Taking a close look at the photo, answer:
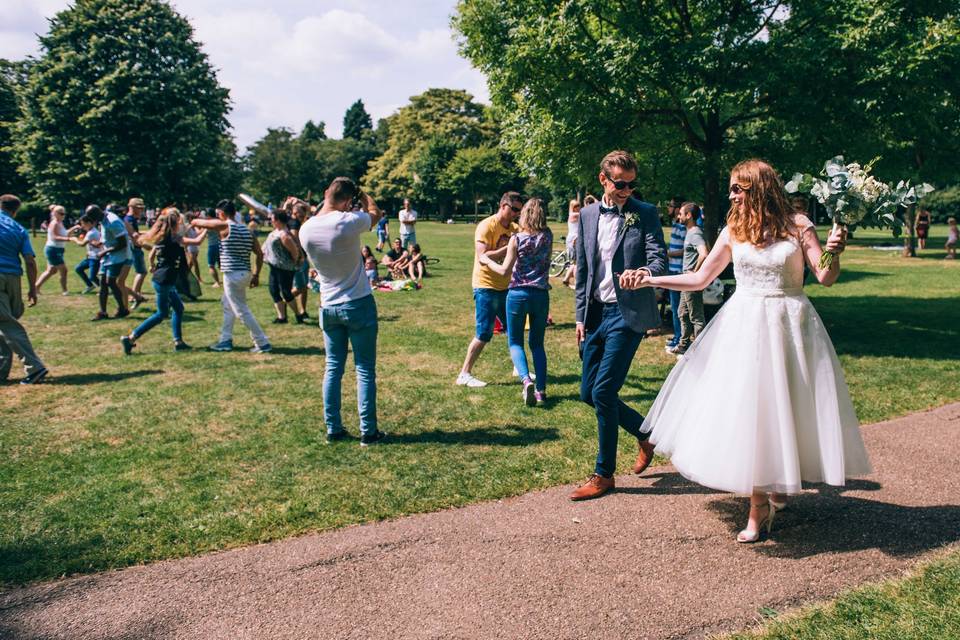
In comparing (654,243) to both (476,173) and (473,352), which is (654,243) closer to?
(473,352)

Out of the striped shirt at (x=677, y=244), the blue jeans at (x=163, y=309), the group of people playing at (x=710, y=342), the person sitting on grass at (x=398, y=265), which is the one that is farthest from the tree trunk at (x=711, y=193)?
the person sitting on grass at (x=398, y=265)

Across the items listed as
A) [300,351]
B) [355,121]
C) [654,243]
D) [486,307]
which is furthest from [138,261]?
[355,121]

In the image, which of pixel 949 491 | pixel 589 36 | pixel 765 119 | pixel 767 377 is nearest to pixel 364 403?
pixel 767 377

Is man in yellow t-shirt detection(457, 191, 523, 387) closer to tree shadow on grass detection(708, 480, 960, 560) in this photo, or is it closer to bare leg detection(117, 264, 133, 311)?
tree shadow on grass detection(708, 480, 960, 560)

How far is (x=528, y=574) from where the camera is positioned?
3.95m

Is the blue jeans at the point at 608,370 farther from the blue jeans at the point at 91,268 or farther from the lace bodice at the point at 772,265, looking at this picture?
the blue jeans at the point at 91,268

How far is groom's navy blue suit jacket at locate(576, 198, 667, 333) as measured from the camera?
477cm

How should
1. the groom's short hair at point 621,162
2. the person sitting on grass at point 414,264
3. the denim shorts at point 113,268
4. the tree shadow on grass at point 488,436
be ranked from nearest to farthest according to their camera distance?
the groom's short hair at point 621,162, the tree shadow on grass at point 488,436, the denim shorts at point 113,268, the person sitting on grass at point 414,264

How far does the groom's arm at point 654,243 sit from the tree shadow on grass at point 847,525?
173cm

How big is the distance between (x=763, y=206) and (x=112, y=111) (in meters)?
45.7

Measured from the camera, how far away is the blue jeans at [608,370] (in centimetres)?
482

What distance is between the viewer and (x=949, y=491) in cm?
490

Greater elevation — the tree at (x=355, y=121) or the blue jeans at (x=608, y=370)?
the tree at (x=355, y=121)

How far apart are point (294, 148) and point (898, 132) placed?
237 ft
